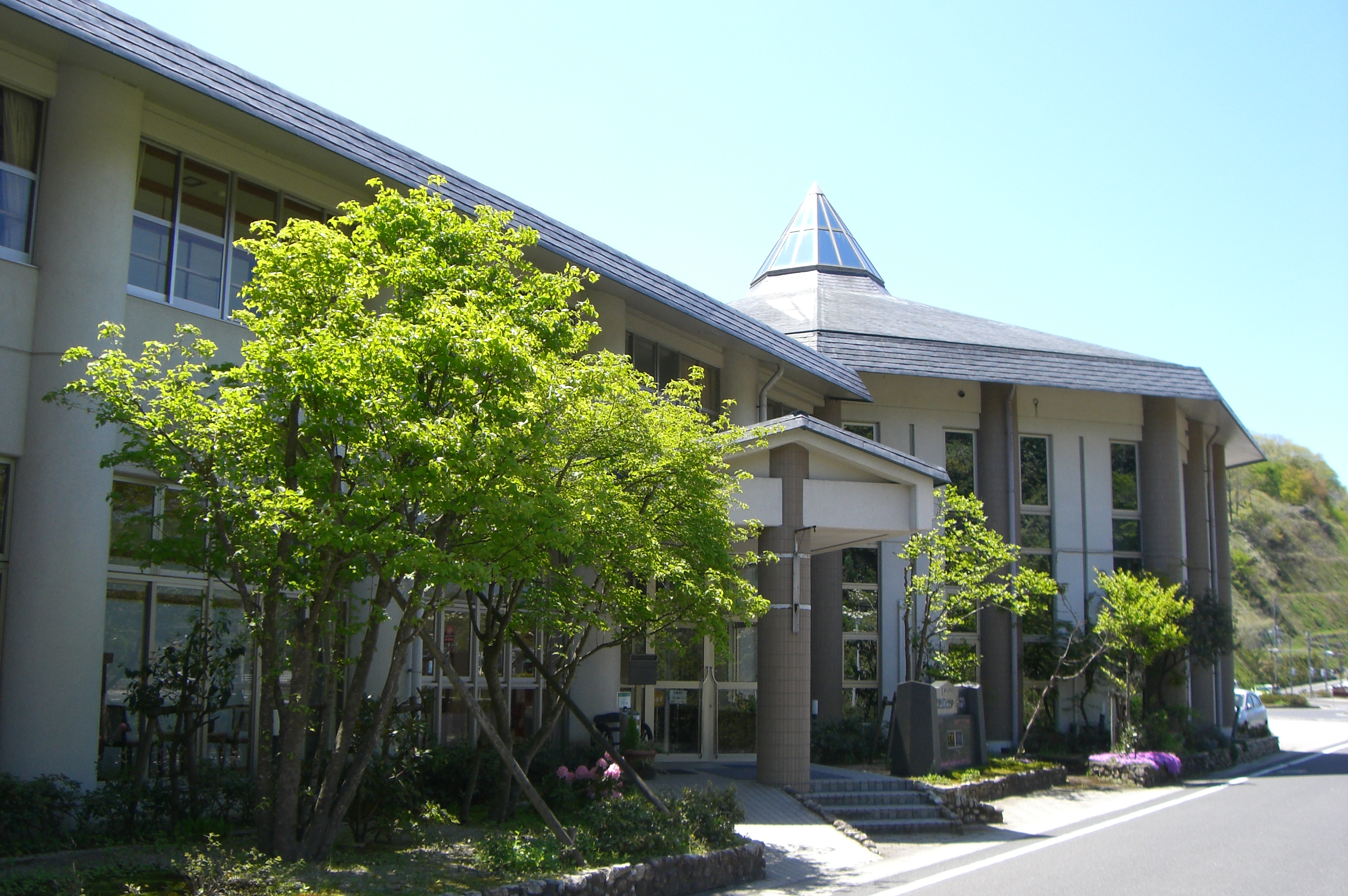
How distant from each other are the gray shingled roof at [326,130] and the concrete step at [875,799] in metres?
7.98

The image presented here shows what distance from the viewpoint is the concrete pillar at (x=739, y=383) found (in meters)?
21.5

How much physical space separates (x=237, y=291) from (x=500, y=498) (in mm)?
6187

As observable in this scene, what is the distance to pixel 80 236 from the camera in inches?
461

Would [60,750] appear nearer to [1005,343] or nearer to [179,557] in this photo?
[179,557]

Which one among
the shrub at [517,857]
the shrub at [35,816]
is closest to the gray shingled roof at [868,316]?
the shrub at [517,857]

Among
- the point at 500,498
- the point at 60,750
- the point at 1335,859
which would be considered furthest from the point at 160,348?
the point at 1335,859

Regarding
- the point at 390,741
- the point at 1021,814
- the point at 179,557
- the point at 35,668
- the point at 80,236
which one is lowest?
the point at 1021,814

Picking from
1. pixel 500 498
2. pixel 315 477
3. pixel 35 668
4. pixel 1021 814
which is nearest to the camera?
pixel 315 477

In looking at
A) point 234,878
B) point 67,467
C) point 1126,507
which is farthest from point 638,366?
point 1126,507

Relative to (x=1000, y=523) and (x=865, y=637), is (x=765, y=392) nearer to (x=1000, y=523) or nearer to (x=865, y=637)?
(x=865, y=637)

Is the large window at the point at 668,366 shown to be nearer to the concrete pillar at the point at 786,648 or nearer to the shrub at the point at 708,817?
the concrete pillar at the point at 786,648

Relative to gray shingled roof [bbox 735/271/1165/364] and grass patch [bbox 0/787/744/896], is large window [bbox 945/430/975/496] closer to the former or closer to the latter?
gray shingled roof [bbox 735/271/1165/364]

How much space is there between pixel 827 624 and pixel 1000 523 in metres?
5.21

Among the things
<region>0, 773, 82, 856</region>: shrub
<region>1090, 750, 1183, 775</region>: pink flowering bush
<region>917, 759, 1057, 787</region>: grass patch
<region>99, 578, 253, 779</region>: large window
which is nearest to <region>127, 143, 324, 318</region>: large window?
<region>99, 578, 253, 779</region>: large window
